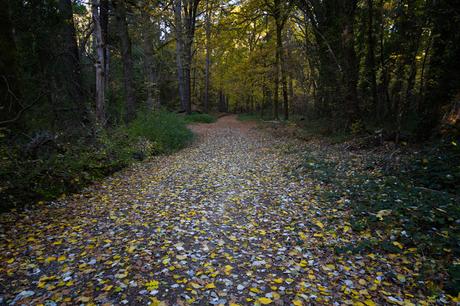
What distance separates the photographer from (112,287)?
10.3 ft

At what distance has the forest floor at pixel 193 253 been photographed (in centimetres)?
309

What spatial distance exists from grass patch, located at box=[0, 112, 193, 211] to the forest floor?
Answer: 0.34 metres

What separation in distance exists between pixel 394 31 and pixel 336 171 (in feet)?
35.4

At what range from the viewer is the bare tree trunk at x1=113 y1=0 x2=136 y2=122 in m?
11.3

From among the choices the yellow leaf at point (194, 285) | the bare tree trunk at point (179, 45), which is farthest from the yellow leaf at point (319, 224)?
the bare tree trunk at point (179, 45)

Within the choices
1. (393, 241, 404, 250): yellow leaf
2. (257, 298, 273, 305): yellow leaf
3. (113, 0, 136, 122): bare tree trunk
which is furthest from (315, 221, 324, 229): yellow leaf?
(113, 0, 136, 122): bare tree trunk

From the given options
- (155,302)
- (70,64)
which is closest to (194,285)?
(155,302)

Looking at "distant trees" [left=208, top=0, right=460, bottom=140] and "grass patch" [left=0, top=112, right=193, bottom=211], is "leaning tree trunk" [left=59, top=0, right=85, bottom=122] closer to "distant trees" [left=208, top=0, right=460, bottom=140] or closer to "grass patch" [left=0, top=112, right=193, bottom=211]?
"grass patch" [left=0, top=112, right=193, bottom=211]

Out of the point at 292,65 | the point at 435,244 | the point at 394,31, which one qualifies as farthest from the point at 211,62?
the point at 435,244

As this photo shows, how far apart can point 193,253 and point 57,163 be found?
13.4 ft

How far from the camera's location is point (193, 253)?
394cm

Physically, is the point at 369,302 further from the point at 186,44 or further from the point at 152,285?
the point at 186,44

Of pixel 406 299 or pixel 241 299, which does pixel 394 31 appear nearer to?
pixel 406 299

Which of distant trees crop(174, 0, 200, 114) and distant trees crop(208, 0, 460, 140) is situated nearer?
distant trees crop(208, 0, 460, 140)
